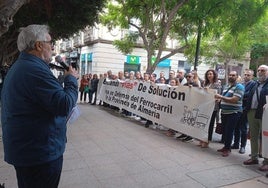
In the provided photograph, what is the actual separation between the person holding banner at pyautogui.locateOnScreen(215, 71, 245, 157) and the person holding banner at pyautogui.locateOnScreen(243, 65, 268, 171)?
1.17ft

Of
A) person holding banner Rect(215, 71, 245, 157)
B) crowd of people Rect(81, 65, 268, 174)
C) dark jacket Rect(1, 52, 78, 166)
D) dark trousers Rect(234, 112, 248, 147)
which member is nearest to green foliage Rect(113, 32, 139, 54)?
crowd of people Rect(81, 65, 268, 174)

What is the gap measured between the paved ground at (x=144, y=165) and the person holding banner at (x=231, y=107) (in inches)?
12.5

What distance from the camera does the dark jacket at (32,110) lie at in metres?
1.85

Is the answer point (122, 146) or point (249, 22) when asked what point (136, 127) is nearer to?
point (122, 146)

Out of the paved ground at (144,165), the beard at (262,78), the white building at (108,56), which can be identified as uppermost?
the white building at (108,56)

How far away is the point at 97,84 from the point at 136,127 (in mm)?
6213

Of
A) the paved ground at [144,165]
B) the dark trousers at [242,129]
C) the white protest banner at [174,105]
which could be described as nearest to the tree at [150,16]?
the white protest banner at [174,105]

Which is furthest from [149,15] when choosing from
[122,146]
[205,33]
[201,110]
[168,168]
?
[168,168]

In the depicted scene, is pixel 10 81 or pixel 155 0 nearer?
pixel 10 81

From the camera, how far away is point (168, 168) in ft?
15.1

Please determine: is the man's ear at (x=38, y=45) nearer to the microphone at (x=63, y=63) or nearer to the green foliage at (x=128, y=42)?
the microphone at (x=63, y=63)

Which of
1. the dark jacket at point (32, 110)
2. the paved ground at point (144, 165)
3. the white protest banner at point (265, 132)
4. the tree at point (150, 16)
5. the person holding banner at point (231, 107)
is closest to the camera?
the dark jacket at point (32, 110)

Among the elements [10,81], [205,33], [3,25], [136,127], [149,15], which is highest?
[149,15]

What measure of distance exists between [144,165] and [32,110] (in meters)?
3.18
